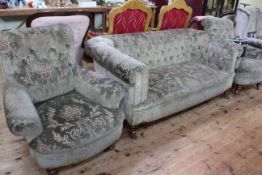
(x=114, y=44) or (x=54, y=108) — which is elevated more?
(x=114, y=44)

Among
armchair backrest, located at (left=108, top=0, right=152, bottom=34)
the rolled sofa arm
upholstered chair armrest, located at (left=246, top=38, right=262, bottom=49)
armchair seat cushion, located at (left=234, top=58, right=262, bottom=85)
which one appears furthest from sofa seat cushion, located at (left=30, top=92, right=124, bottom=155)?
upholstered chair armrest, located at (left=246, top=38, right=262, bottom=49)

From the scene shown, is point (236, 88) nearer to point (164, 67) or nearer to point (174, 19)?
point (164, 67)

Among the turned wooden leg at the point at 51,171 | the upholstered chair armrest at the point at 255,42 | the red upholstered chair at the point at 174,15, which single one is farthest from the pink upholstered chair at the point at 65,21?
the upholstered chair armrest at the point at 255,42

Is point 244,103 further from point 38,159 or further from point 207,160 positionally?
point 38,159

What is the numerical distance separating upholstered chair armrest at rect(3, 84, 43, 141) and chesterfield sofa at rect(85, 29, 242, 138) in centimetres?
72

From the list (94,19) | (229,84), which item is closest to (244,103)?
(229,84)

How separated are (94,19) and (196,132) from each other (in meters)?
3.15

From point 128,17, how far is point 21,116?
62.6 inches

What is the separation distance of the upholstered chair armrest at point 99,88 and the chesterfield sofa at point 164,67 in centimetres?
14

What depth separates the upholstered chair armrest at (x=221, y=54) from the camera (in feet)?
8.33

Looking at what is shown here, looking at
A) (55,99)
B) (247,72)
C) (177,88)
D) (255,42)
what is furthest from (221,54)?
(55,99)

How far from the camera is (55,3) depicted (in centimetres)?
379

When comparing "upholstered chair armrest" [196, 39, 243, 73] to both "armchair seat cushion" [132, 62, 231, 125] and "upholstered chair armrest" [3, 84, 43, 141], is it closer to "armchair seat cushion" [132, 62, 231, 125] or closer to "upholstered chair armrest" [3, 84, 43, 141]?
"armchair seat cushion" [132, 62, 231, 125]

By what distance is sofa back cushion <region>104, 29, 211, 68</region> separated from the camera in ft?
7.52
